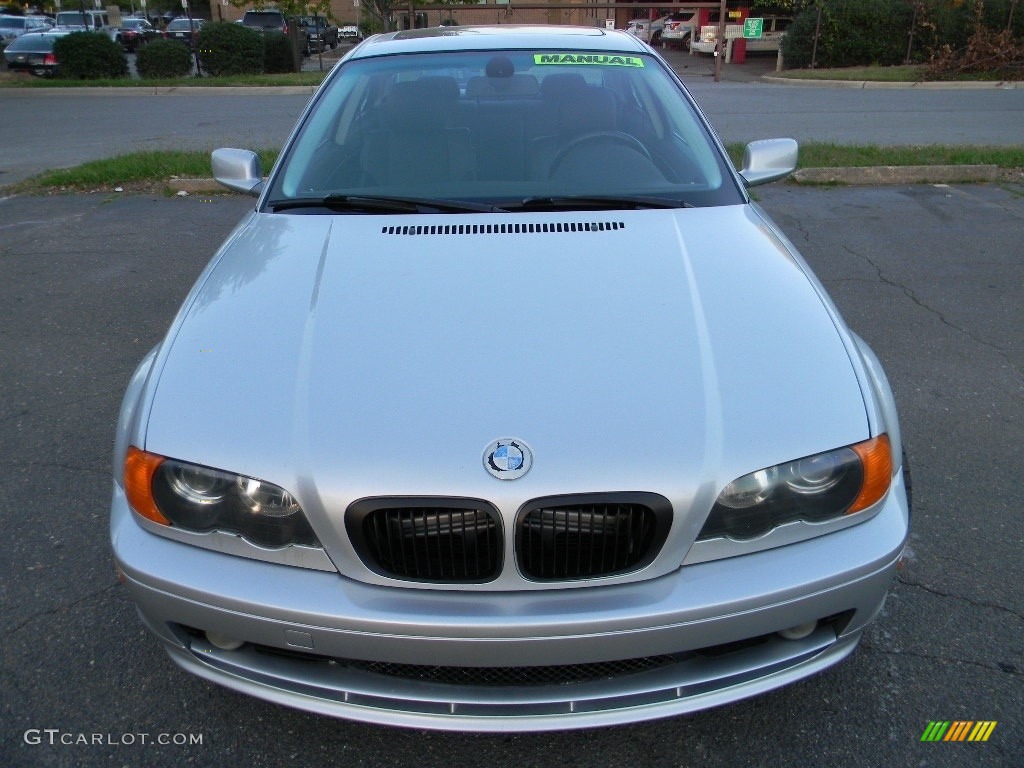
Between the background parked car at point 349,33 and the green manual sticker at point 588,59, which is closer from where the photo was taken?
the green manual sticker at point 588,59

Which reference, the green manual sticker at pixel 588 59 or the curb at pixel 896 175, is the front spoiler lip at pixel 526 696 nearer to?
the green manual sticker at pixel 588 59

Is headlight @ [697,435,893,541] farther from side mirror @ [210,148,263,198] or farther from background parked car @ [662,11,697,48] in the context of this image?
background parked car @ [662,11,697,48]

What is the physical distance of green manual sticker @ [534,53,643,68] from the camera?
3582 mm

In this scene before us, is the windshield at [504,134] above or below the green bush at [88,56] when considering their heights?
below

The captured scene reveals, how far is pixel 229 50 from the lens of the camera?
2103 cm

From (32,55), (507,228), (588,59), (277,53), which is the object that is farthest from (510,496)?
(32,55)

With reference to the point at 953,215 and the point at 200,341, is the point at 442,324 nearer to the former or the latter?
the point at 200,341

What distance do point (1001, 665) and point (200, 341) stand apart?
7.93 ft

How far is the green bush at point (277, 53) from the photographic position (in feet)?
72.7

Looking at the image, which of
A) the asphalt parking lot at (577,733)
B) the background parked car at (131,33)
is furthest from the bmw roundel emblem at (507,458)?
the background parked car at (131,33)

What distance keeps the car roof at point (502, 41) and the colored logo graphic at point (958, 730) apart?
9.42 feet

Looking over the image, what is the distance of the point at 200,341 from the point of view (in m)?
2.31

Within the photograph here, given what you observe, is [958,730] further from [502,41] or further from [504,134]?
[502,41]

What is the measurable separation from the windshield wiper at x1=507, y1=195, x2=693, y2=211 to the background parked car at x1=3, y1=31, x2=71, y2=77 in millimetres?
24017
